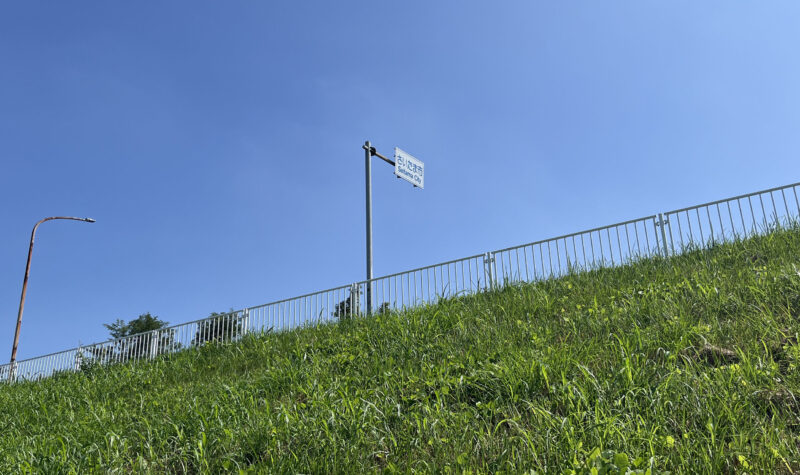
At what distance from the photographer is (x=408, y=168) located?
20.7m

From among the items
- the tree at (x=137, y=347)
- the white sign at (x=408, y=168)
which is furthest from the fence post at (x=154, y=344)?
the white sign at (x=408, y=168)

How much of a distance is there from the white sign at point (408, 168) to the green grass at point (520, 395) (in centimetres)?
979

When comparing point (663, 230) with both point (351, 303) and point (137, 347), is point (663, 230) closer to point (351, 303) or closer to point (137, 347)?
point (351, 303)

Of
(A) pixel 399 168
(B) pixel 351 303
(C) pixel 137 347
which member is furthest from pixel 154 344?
(A) pixel 399 168

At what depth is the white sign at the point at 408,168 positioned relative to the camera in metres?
20.2

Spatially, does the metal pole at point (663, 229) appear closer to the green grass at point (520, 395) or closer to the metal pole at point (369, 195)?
the green grass at point (520, 395)

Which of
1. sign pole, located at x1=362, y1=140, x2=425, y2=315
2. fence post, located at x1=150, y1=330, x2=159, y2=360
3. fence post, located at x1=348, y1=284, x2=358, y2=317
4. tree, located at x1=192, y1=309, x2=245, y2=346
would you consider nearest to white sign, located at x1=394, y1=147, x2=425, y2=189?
sign pole, located at x1=362, y1=140, x2=425, y2=315

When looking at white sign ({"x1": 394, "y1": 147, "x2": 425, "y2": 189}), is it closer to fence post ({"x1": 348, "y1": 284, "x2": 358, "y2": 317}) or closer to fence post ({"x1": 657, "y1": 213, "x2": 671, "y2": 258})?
fence post ({"x1": 348, "y1": 284, "x2": 358, "y2": 317})

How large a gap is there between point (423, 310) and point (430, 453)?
5.79 m

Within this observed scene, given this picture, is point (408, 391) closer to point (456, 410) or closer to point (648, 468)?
point (456, 410)

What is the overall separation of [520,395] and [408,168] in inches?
602

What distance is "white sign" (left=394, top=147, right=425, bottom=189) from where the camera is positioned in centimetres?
2019

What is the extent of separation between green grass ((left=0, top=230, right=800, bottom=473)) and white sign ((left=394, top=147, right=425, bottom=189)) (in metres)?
9.79

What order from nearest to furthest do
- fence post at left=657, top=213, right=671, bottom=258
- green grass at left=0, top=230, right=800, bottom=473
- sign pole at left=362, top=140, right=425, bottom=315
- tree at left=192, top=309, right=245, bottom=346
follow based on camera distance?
green grass at left=0, top=230, right=800, bottom=473 → fence post at left=657, top=213, right=671, bottom=258 → tree at left=192, top=309, right=245, bottom=346 → sign pole at left=362, top=140, right=425, bottom=315
